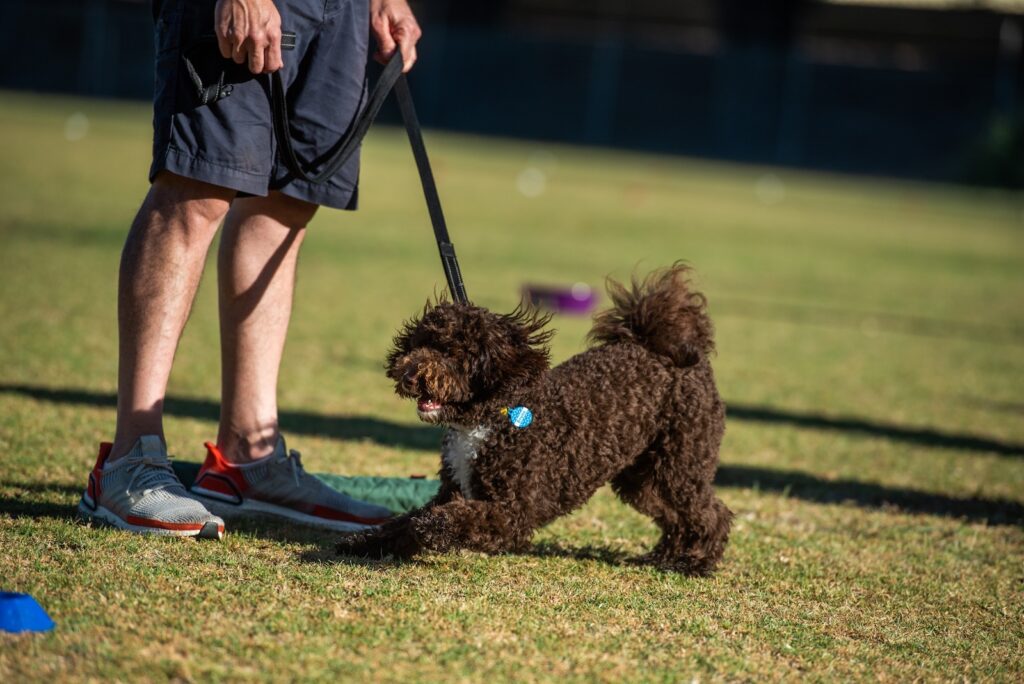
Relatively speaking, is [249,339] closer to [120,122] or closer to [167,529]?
[167,529]

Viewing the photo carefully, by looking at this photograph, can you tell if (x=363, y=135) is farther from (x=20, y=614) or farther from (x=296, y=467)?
(x=20, y=614)

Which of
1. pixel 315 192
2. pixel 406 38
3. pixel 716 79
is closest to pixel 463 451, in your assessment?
pixel 315 192

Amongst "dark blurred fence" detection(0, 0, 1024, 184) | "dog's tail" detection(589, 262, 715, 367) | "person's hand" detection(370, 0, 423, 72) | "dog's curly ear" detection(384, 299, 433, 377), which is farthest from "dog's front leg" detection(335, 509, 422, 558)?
"dark blurred fence" detection(0, 0, 1024, 184)

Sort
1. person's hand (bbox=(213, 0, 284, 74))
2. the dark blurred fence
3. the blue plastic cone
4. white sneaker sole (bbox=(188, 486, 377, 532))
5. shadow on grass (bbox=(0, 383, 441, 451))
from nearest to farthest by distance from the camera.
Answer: the blue plastic cone
person's hand (bbox=(213, 0, 284, 74))
white sneaker sole (bbox=(188, 486, 377, 532))
shadow on grass (bbox=(0, 383, 441, 451))
the dark blurred fence

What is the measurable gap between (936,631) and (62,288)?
6913 millimetres

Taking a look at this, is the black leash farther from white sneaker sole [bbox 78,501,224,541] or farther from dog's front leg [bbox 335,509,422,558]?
white sneaker sole [bbox 78,501,224,541]

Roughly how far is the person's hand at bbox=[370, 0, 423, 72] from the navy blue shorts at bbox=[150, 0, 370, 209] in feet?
0.36

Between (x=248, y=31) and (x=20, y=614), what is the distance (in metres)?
1.76

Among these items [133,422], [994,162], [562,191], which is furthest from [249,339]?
[994,162]

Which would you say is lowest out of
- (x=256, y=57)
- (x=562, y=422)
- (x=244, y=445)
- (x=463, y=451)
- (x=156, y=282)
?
(x=244, y=445)

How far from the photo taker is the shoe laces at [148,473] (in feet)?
12.8

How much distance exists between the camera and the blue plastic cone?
114 inches

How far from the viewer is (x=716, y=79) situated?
3591 centimetres

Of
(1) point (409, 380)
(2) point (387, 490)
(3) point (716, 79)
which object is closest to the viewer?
(1) point (409, 380)
